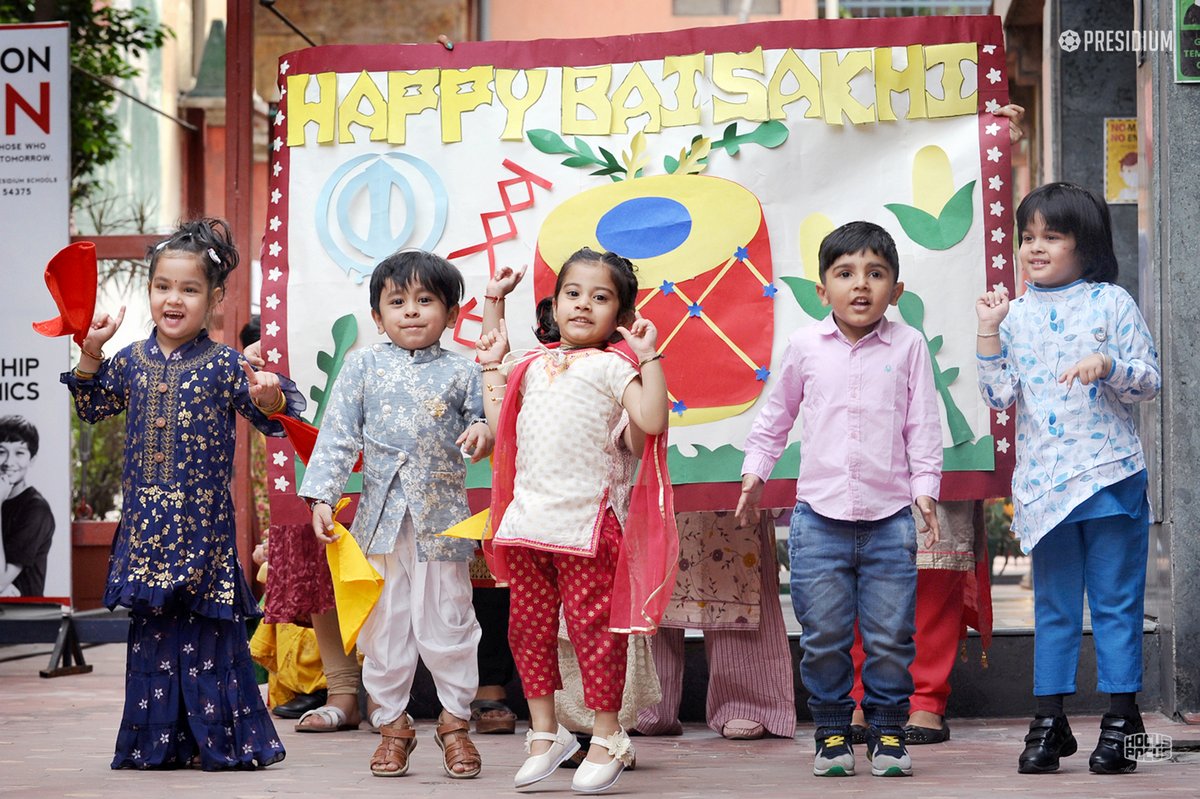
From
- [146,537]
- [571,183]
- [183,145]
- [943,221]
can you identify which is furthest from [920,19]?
[183,145]

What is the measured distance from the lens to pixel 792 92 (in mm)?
5488

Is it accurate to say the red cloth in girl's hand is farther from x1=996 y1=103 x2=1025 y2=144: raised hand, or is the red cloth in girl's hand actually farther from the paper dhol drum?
x1=996 y1=103 x2=1025 y2=144: raised hand

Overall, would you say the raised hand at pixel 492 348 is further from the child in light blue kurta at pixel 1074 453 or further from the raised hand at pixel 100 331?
the child in light blue kurta at pixel 1074 453

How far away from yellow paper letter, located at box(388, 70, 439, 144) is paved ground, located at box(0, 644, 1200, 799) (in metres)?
2.20

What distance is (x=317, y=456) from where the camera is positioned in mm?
4602

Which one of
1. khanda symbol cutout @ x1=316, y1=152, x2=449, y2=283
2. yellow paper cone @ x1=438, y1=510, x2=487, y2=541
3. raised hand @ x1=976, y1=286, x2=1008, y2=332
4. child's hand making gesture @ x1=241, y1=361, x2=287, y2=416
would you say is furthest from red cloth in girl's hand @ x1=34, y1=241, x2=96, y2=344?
raised hand @ x1=976, y1=286, x2=1008, y2=332

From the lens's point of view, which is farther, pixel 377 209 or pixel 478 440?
pixel 377 209

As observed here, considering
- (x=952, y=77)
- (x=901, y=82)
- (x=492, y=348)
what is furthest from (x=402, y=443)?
(x=952, y=77)

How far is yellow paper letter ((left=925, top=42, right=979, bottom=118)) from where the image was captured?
17.8 ft

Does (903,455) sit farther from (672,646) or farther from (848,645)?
(672,646)

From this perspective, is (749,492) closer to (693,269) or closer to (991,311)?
(991,311)

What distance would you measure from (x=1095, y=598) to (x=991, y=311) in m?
0.91

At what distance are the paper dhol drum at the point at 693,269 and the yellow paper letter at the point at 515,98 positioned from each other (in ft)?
1.17

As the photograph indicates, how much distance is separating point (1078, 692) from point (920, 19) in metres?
2.48
